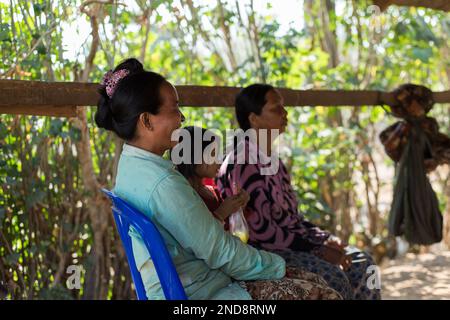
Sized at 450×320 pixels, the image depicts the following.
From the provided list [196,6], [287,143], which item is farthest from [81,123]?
[287,143]

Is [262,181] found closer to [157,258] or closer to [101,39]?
[157,258]

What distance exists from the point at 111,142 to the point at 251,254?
209cm

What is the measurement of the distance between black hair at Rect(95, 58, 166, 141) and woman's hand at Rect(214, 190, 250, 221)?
18.9 inches

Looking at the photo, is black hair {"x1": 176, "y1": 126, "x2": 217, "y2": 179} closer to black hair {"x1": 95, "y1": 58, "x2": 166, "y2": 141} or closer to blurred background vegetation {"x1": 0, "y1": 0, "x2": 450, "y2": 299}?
black hair {"x1": 95, "y1": 58, "x2": 166, "y2": 141}

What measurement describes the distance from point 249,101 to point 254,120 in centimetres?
9

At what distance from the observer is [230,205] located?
102 inches

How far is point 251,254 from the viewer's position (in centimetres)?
230

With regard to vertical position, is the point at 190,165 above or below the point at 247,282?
above

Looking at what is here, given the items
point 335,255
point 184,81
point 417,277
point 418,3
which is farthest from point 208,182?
point 417,277

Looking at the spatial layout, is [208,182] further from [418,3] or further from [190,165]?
[418,3]

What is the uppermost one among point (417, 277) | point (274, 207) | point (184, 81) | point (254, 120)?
point (184, 81)

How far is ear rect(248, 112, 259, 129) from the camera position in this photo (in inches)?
130

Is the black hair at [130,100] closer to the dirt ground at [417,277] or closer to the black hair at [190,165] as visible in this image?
the black hair at [190,165]

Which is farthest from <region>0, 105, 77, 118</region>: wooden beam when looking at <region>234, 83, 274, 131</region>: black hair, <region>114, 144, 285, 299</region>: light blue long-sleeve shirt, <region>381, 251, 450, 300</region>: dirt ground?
<region>381, 251, 450, 300</region>: dirt ground
